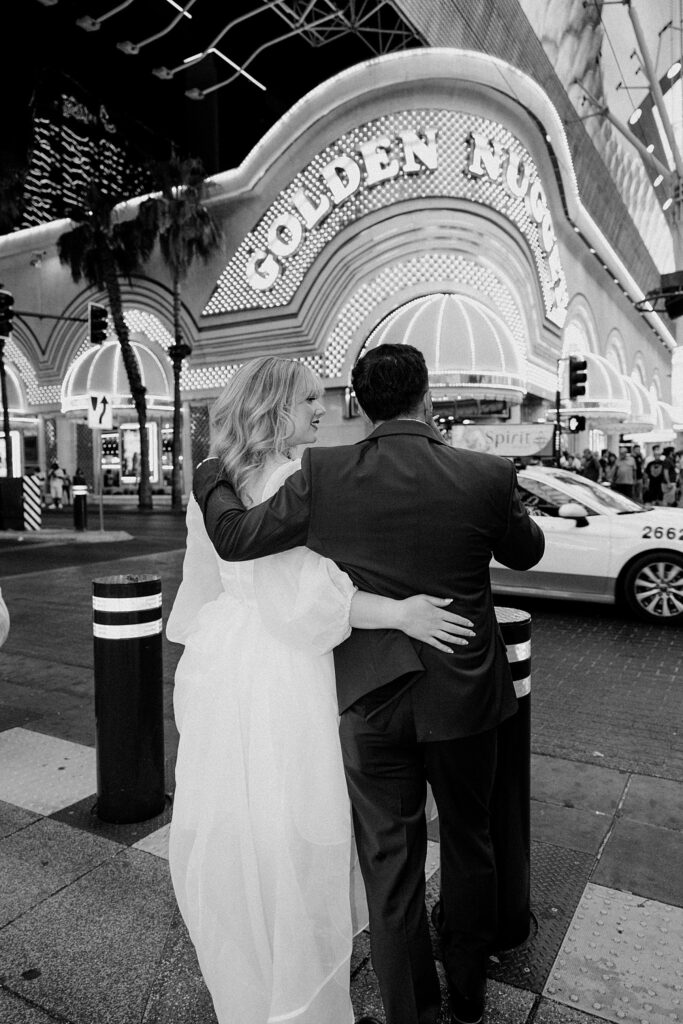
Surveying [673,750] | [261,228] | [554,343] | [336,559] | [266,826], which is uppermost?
[261,228]

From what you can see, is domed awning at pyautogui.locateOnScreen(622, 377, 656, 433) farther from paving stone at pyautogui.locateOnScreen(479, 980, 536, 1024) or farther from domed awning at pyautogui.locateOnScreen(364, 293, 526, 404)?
paving stone at pyautogui.locateOnScreen(479, 980, 536, 1024)

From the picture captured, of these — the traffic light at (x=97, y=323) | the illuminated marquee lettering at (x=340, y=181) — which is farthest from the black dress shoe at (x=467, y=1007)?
the illuminated marquee lettering at (x=340, y=181)

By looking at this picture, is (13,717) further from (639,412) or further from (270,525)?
(639,412)

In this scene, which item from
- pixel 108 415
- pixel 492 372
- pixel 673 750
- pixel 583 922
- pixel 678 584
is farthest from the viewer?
pixel 492 372

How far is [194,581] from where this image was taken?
7.25 feet

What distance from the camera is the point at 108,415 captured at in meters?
14.5

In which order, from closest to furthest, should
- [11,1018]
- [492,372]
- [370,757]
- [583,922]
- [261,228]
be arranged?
[370,757] < [11,1018] < [583,922] < [492,372] < [261,228]

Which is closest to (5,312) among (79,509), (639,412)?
(79,509)

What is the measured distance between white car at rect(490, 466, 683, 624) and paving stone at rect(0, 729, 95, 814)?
14.3 ft

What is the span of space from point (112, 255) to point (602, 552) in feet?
79.2

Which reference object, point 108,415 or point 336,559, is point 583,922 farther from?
point 108,415

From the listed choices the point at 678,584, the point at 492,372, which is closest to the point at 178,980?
the point at 678,584

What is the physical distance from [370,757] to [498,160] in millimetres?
23487

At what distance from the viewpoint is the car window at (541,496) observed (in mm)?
→ 7781
